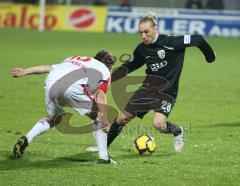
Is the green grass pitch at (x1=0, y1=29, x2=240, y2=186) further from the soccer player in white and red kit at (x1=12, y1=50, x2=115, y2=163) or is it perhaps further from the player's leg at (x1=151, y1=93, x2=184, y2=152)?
the soccer player in white and red kit at (x1=12, y1=50, x2=115, y2=163)

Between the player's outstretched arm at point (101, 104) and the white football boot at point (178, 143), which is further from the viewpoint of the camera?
the white football boot at point (178, 143)

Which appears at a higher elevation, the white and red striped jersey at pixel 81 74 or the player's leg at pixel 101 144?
the white and red striped jersey at pixel 81 74

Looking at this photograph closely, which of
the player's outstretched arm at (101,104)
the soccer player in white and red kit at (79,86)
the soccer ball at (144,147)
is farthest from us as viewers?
the soccer ball at (144,147)

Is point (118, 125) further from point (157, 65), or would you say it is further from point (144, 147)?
point (157, 65)

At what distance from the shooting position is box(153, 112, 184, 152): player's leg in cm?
943

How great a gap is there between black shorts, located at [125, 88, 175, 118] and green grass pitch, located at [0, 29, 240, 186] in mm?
643

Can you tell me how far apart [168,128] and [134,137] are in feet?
4.67

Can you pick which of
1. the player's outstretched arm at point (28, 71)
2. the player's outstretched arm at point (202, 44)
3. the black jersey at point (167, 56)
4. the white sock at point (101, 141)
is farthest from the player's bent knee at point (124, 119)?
the player's outstretched arm at point (28, 71)

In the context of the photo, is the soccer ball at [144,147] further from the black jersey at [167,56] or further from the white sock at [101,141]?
the white sock at [101,141]

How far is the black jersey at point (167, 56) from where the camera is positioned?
9398 mm

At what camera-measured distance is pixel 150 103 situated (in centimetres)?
962

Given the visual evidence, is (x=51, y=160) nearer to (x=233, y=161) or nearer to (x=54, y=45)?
(x=233, y=161)

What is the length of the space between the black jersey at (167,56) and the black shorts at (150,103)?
0.32 feet

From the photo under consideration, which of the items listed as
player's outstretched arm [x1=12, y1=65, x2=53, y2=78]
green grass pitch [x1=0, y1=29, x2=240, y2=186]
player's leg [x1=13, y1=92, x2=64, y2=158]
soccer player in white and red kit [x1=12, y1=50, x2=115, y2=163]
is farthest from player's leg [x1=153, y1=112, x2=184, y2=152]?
player's outstretched arm [x1=12, y1=65, x2=53, y2=78]
